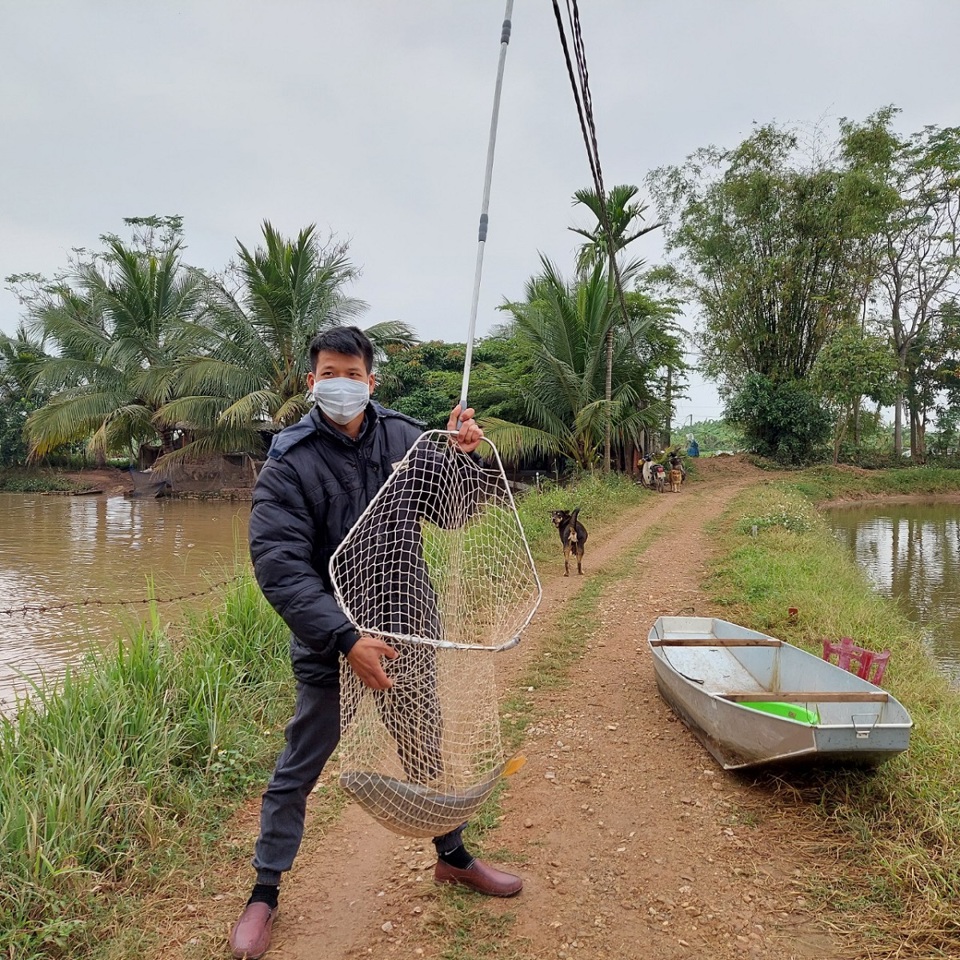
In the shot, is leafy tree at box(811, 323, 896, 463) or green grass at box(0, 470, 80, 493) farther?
green grass at box(0, 470, 80, 493)

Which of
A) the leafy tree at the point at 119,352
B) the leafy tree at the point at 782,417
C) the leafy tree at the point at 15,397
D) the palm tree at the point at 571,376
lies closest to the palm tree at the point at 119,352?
the leafy tree at the point at 119,352

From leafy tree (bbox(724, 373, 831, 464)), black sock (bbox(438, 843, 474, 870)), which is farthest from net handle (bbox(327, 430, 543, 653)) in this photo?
leafy tree (bbox(724, 373, 831, 464))

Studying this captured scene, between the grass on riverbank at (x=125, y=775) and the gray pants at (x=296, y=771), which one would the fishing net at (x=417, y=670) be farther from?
the grass on riverbank at (x=125, y=775)

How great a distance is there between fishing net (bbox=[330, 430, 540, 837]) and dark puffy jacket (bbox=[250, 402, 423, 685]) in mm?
61

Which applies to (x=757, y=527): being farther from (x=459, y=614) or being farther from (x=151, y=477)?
(x=151, y=477)

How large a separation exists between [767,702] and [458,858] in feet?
5.90

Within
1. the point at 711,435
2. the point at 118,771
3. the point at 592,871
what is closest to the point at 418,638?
the point at 592,871

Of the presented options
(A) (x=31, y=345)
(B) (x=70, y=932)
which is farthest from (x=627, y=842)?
(A) (x=31, y=345)

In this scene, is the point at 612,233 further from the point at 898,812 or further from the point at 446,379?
the point at 898,812

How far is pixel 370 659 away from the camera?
1.79 meters

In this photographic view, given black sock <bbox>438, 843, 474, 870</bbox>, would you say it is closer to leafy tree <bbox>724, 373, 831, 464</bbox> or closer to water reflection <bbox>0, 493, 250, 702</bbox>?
water reflection <bbox>0, 493, 250, 702</bbox>

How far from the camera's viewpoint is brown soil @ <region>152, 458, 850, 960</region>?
2172 mm

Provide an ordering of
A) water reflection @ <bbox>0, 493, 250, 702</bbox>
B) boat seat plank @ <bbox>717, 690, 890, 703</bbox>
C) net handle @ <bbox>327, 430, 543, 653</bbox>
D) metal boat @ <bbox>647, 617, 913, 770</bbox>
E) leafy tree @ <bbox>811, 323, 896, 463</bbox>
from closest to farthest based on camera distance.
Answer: net handle @ <bbox>327, 430, 543, 653</bbox>
metal boat @ <bbox>647, 617, 913, 770</bbox>
boat seat plank @ <bbox>717, 690, 890, 703</bbox>
water reflection @ <bbox>0, 493, 250, 702</bbox>
leafy tree @ <bbox>811, 323, 896, 463</bbox>

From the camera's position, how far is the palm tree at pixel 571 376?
15.1m
